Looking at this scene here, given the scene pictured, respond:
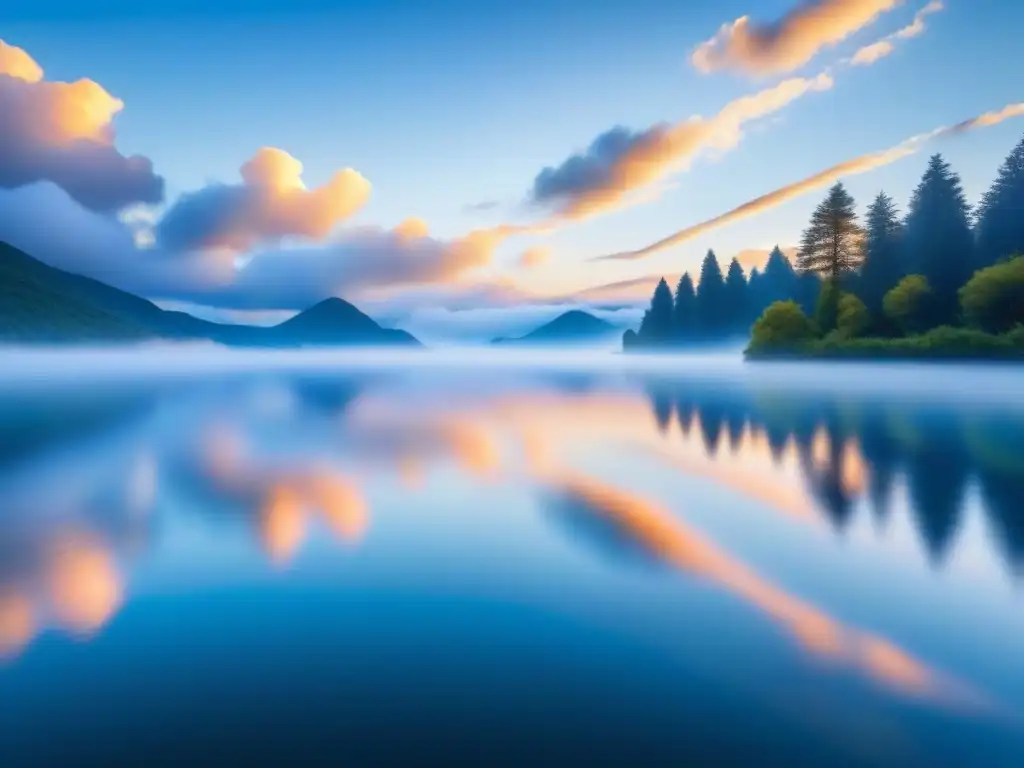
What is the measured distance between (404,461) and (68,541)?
289 inches

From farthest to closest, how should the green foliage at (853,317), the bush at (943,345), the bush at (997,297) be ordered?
the green foliage at (853,317)
the bush at (943,345)
the bush at (997,297)

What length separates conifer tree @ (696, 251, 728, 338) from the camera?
10694cm

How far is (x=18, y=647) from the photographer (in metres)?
5.34

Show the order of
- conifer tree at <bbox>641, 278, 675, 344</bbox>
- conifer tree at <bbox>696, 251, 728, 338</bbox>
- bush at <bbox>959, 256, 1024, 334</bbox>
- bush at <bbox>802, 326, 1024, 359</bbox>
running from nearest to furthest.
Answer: bush at <bbox>959, 256, 1024, 334</bbox>
bush at <bbox>802, 326, 1024, 359</bbox>
conifer tree at <bbox>696, 251, 728, 338</bbox>
conifer tree at <bbox>641, 278, 675, 344</bbox>

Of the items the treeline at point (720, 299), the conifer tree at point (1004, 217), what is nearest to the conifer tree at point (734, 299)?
the treeline at point (720, 299)

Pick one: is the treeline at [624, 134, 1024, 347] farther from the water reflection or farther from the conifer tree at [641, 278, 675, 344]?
the conifer tree at [641, 278, 675, 344]

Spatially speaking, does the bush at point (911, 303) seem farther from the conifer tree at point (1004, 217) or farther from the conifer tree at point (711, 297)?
the conifer tree at point (711, 297)

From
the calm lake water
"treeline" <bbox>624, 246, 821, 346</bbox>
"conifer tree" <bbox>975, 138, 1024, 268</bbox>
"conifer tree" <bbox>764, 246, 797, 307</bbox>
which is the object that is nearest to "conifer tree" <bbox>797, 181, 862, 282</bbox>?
"conifer tree" <bbox>975, 138, 1024, 268</bbox>

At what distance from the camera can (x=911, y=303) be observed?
5653cm

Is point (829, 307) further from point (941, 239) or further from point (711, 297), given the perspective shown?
point (711, 297)

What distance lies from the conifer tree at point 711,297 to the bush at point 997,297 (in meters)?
55.6

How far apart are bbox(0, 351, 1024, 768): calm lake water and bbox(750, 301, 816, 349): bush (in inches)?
2360

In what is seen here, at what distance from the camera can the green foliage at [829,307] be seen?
216 feet

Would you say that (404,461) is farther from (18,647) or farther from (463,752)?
(463,752)
